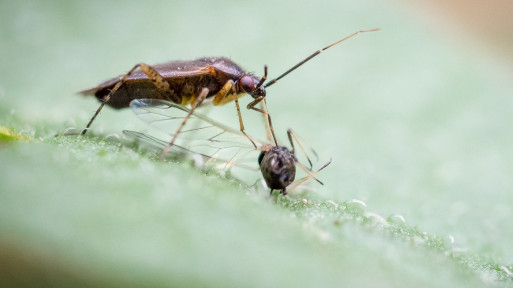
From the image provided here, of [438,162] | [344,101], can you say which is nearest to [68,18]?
[344,101]

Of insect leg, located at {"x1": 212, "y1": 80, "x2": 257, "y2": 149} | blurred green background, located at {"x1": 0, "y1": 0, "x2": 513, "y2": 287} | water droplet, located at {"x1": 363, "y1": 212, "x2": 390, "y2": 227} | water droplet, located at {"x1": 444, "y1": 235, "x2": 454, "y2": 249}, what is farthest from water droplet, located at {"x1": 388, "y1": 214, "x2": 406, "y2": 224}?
insect leg, located at {"x1": 212, "y1": 80, "x2": 257, "y2": 149}

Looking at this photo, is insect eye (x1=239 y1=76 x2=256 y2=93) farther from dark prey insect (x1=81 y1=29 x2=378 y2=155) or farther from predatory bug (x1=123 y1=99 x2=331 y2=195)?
predatory bug (x1=123 y1=99 x2=331 y2=195)

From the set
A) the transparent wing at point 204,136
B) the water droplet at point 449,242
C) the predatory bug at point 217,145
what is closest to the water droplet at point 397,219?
the water droplet at point 449,242

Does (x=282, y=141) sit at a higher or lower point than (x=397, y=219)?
higher

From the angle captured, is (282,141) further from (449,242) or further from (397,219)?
(449,242)

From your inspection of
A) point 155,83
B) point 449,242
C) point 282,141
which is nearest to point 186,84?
point 155,83

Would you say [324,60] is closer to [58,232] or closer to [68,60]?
[68,60]

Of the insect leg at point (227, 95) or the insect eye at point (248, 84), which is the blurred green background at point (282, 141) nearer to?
the insect leg at point (227, 95)
